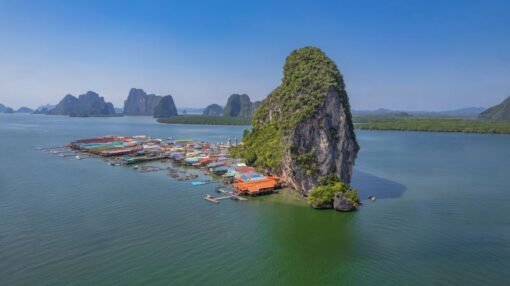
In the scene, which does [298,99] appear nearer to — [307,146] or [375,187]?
[307,146]

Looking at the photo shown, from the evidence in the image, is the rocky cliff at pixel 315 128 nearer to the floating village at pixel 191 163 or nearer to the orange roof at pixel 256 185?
the orange roof at pixel 256 185

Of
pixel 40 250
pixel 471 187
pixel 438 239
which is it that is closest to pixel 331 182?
pixel 438 239

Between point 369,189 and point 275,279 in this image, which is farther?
point 369,189

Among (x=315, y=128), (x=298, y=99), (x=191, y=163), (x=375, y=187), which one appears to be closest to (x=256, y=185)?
(x=315, y=128)

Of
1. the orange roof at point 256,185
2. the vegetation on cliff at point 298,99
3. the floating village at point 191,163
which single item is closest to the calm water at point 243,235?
the orange roof at point 256,185

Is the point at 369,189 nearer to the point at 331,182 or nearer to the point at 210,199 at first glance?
the point at 331,182
